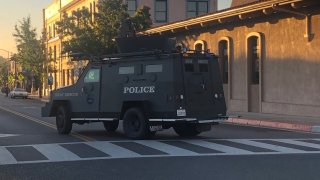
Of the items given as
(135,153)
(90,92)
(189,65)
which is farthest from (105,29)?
(135,153)

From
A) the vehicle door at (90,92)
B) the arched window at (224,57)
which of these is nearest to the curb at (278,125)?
the vehicle door at (90,92)

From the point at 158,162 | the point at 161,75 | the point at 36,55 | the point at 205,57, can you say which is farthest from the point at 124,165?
the point at 36,55

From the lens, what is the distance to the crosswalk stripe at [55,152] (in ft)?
36.9

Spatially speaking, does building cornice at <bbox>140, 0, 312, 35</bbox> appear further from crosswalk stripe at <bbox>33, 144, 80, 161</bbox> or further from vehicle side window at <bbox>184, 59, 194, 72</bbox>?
crosswalk stripe at <bbox>33, 144, 80, 161</bbox>

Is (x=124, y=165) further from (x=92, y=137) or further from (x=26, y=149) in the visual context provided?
(x=92, y=137)

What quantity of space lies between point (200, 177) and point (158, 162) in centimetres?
176

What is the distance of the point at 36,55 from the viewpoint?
6544cm

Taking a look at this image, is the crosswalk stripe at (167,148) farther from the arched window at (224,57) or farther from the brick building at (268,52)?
the arched window at (224,57)

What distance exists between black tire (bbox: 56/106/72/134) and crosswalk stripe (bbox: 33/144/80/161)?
3.19m

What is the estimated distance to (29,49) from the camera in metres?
66.0

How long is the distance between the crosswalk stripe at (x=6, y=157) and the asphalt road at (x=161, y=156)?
0.02 metres

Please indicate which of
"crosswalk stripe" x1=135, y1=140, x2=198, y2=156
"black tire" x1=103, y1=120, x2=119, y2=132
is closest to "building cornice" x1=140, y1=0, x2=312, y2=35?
"black tire" x1=103, y1=120, x2=119, y2=132

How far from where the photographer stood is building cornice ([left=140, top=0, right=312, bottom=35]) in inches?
939

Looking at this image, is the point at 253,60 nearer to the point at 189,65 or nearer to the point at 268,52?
the point at 268,52
